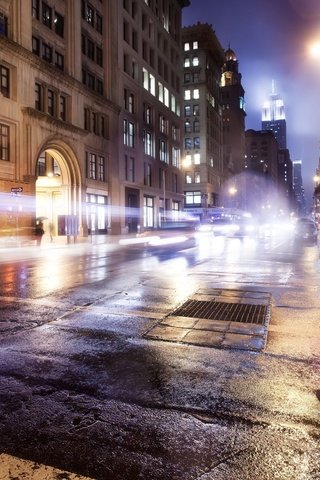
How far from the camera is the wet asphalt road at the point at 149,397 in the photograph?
3029 millimetres

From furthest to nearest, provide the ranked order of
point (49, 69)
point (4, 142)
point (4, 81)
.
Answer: point (49, 69) → point (4, 81) → point (4, 142)

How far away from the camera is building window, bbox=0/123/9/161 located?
97.1 feet

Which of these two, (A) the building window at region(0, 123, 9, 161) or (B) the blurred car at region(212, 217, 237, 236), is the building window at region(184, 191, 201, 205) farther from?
Answer: (A) the building window at region(0, 123, 9, 161)

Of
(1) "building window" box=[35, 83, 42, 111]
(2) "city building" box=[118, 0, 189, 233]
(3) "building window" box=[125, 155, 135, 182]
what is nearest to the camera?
(1) "building window" box=[35, 83, 42, 111]

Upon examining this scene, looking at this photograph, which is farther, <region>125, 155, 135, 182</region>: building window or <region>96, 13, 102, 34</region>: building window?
<region>125, 155, 135, 182</region>: building window

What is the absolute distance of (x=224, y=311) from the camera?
8.08 meters

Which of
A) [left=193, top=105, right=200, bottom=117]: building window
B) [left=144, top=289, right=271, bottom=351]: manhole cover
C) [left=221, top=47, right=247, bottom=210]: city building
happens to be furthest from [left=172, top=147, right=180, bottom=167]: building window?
[left=221, top=47, right=247, bottom=210]: city building

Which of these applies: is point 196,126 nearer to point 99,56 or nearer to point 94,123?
point 99,56

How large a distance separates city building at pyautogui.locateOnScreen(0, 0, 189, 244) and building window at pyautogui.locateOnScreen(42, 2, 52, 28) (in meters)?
0.11

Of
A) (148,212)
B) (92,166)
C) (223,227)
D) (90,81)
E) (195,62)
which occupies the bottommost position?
(223,227)

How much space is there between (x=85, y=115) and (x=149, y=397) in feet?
133

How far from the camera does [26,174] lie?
102ft

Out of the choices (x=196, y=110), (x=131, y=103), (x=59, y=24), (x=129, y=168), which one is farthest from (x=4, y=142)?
(x=196, y=110)

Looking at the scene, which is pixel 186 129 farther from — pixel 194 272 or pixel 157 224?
pixel 194 272
